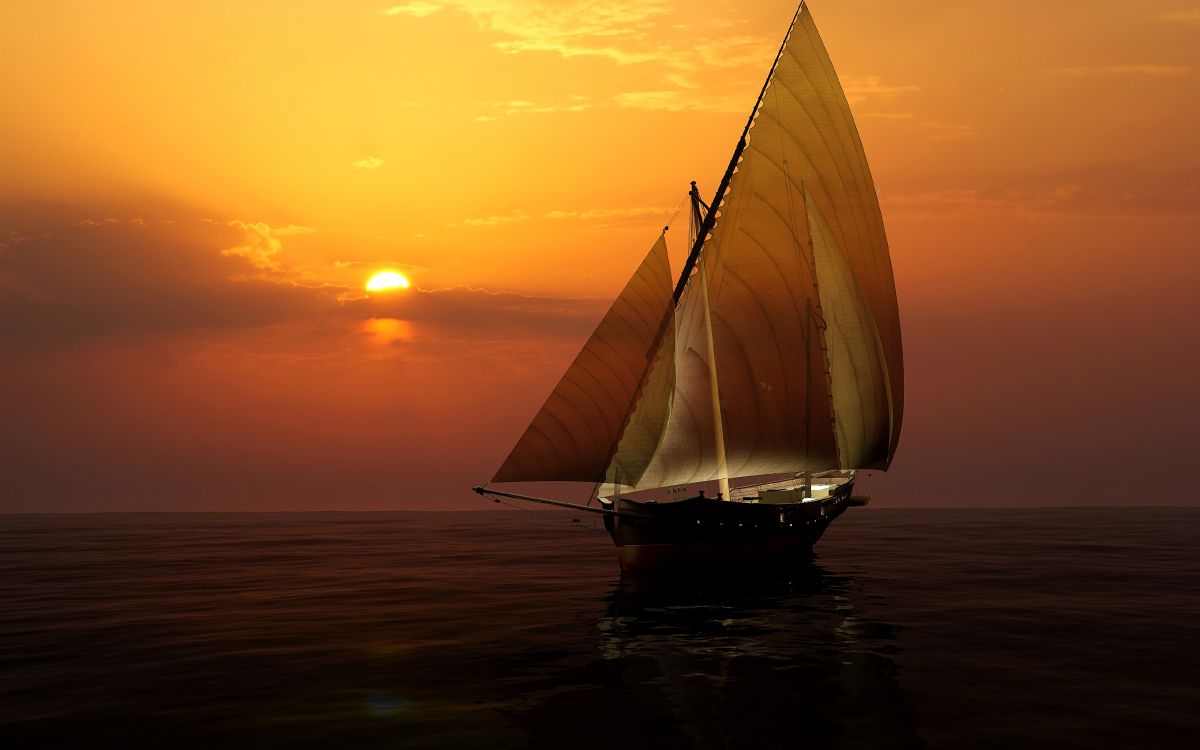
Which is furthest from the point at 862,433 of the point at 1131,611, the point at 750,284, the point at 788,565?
the point at 1131,611

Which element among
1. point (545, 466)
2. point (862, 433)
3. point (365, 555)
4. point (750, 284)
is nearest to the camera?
point (545, 466)

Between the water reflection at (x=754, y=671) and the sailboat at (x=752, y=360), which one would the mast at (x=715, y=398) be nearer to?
the sailboat at (x=752, y=360)

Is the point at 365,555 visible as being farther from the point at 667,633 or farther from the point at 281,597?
the point at 667,633

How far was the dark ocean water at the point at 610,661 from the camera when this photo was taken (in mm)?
18484

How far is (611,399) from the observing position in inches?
1586

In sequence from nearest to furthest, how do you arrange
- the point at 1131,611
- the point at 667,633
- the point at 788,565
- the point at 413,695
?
the point at 413,695 < the point at 667,633 < the point at 1131,611 < the point at 788,565

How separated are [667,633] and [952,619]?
10.3m

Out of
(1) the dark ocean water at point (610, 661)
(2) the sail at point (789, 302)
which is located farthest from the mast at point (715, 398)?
(1) the dark ocean water at point (610, 661)

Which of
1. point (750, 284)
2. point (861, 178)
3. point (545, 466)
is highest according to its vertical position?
point (861, 178)

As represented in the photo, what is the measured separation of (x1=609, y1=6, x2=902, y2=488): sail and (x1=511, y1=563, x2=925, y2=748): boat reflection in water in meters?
11.3

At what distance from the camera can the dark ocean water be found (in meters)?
18.5

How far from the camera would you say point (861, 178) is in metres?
51.7

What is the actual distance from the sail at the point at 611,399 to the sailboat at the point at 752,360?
69mm

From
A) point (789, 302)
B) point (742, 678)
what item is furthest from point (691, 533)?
point (742, 678)
